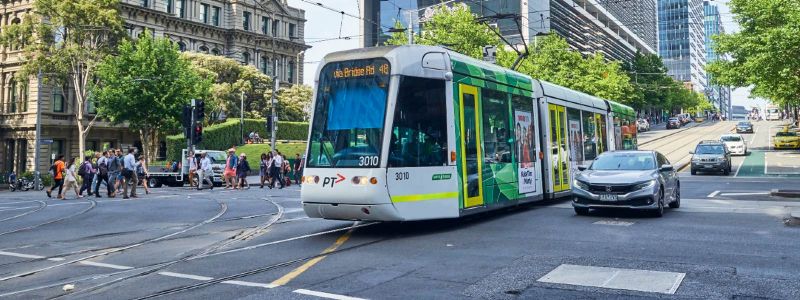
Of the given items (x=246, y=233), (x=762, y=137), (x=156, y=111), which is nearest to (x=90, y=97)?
(x=156, y=111)

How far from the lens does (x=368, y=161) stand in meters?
9.19

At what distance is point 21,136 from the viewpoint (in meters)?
48.3

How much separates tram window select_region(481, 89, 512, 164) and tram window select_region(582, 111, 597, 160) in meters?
5.54

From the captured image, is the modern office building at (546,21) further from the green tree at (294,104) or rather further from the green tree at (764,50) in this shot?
the green tree at (764,50)

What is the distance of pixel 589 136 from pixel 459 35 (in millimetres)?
31883

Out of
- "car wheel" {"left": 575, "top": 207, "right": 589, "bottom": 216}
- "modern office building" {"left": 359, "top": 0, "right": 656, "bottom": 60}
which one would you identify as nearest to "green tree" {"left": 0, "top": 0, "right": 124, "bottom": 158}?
"modern office building" {"left": 359, "top": 0, "right": 656, "bottom": 60}

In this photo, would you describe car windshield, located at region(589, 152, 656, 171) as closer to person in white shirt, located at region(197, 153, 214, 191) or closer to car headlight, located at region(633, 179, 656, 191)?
car headlight, located at region(633, 179, 656, 191)

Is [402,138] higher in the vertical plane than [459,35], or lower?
lower

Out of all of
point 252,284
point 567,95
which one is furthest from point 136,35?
point 252,284

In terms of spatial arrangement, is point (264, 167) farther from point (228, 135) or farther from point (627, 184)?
point (228, 135)

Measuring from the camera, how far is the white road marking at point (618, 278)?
5.89m

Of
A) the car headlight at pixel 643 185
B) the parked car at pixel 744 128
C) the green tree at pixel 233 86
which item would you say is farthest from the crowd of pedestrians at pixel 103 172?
the parked car at pixel 744 128

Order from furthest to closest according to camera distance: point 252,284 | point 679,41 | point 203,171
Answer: point 679,41 → point 203,171 → point 252,284

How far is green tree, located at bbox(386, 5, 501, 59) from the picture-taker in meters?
47.9
